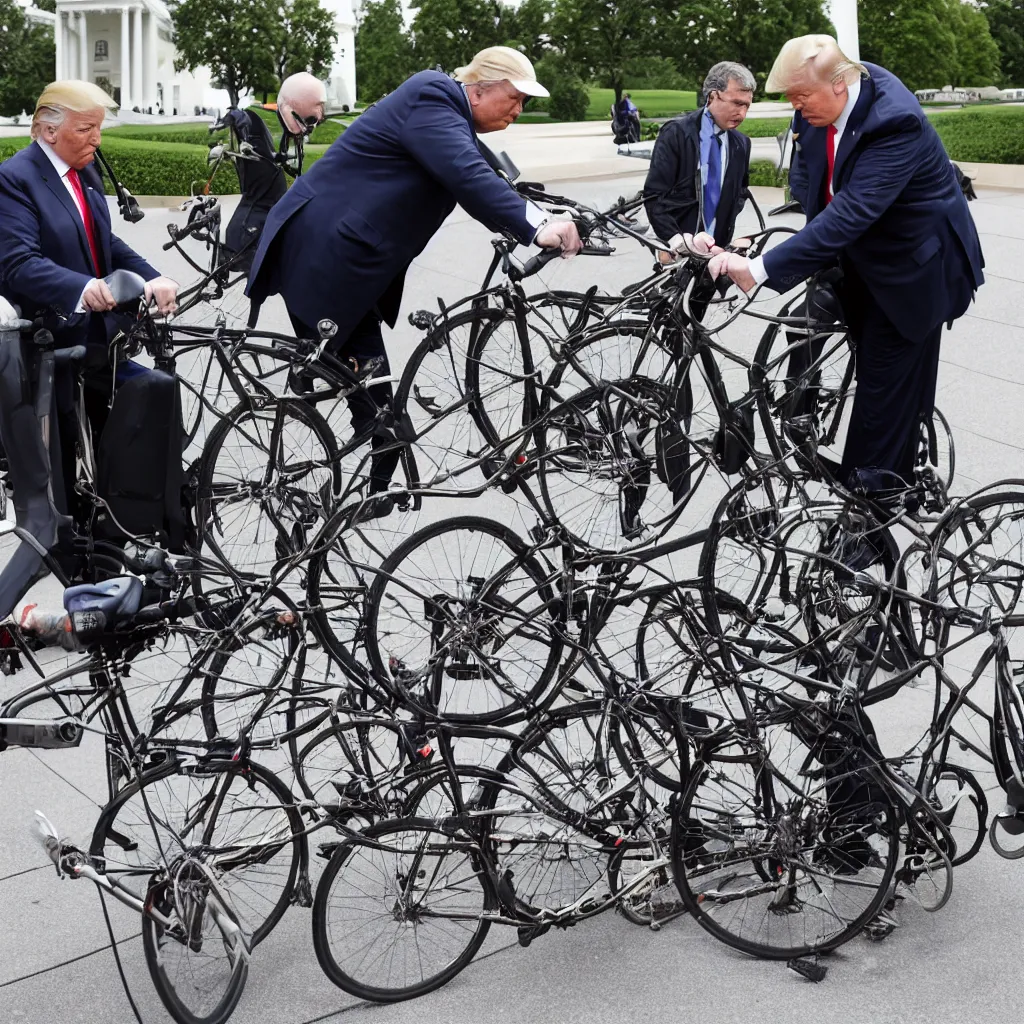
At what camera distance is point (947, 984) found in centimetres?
393

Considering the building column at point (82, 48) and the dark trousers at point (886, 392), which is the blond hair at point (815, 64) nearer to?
the dark trousers at point (886, 392)

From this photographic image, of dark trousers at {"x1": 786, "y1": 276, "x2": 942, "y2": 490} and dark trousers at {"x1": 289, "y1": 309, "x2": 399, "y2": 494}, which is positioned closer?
dark trousers at {"x1": 786, "y1": 276, "x2": 942, "y2": 490}

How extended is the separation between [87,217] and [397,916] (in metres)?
2.88

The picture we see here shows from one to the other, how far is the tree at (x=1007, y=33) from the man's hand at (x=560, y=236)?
58081mm

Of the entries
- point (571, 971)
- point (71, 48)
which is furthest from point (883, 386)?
point (71, 48)

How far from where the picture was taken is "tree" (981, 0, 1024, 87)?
190 feet

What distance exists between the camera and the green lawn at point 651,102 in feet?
158

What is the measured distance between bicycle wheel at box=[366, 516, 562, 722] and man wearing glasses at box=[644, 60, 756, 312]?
12.3ft

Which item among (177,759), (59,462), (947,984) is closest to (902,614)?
(947,984)

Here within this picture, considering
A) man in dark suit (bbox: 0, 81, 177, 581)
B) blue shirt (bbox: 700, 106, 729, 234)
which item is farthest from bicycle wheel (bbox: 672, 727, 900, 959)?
blue shirt (bbox: 700, 106, 729, 234)

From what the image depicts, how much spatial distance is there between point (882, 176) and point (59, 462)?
9.09 ft

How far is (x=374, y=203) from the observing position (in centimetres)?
546

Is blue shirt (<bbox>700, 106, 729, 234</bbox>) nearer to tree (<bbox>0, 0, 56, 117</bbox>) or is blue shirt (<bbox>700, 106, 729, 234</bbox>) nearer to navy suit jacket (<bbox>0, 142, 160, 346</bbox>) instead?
navy suit jacket (<bbox>0, 142, 160, 346</bbox>)

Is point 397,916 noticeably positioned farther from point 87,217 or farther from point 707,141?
point 707,141
